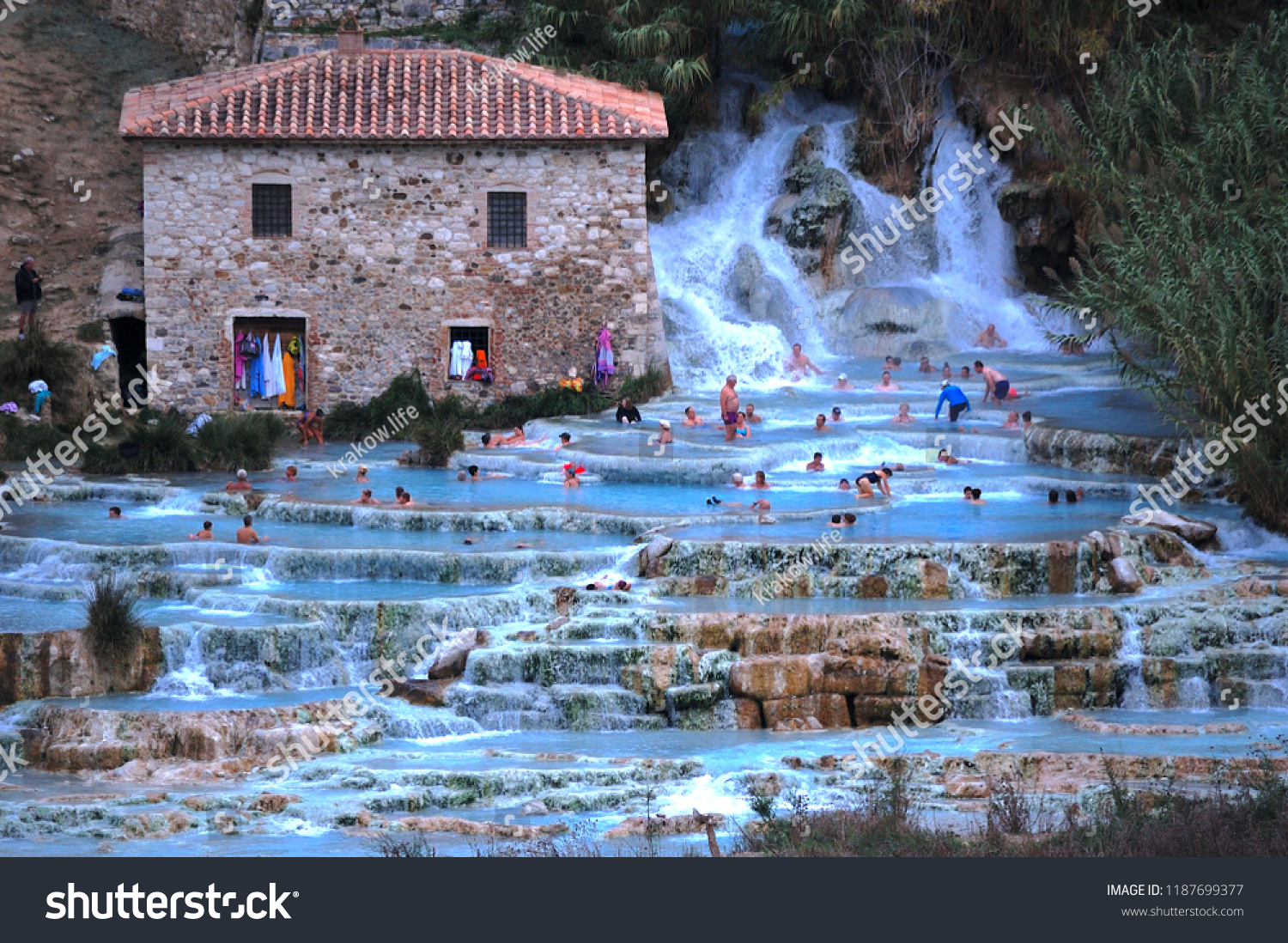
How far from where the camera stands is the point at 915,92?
114 feet

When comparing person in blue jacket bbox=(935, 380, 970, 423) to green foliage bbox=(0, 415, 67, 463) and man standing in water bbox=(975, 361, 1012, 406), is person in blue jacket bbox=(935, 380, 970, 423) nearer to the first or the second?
man standing in water bbox=(975, 361, 1012, 406)

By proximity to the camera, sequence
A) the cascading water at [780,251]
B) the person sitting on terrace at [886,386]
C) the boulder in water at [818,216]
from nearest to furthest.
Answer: the person sitting on terrace at [886,386] → the cascading water at [780,251] → the boulder in water at [818,216]

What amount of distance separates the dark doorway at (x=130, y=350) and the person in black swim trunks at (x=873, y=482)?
13.8 m

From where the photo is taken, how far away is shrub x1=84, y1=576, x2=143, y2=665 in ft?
50.6

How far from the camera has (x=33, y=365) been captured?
26.1 metres

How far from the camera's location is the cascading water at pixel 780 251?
32.0m

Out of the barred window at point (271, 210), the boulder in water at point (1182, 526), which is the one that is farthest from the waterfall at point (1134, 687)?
the barred window at point (271, 210)

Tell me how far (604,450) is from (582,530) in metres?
4.30

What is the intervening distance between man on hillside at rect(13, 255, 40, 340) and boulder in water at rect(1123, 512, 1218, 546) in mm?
18725

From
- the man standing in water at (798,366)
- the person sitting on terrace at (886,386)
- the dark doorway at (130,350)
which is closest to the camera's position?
the dark doorway at (130,350)

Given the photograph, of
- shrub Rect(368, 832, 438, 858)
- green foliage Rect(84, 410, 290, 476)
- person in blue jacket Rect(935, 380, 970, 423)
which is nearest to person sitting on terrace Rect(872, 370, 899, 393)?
person in blue jacket Rect(935, 380, 970, 423)

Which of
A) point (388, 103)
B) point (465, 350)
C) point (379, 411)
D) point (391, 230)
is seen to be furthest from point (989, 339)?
point (388, 103)

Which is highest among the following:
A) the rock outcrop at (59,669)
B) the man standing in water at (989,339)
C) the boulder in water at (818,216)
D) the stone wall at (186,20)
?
the stone wall at (186,20)

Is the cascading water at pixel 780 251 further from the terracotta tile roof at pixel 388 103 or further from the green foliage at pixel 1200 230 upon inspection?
the green foliage at pixel 1200 230
